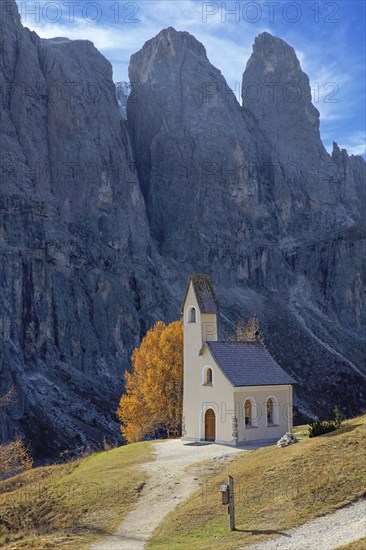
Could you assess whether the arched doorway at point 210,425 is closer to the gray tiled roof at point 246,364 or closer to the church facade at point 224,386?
the church facade at point 224,386

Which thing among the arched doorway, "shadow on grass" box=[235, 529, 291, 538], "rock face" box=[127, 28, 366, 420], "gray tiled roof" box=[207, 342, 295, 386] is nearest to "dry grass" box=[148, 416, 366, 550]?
"shadow on grass" box=[235, 529, 291, 538]

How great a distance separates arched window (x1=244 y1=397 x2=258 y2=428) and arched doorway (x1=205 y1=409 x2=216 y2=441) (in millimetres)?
2126

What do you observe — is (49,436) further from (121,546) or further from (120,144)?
(120,144)

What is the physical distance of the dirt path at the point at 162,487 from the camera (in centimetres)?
2253

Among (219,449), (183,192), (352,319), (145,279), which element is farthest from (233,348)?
(352,319)

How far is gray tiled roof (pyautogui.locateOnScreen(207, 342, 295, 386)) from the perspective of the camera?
4231 centimetres

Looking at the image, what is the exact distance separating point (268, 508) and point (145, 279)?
105m

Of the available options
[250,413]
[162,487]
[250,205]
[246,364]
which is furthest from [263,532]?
[250,205]

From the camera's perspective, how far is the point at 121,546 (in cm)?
2133

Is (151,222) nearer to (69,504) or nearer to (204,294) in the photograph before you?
(204,294)

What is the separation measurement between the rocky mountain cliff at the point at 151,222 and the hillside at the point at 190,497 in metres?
50.6

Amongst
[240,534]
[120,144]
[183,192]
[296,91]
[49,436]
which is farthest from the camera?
[296,91]

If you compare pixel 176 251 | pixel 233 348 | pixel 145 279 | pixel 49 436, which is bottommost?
pixel 49 436

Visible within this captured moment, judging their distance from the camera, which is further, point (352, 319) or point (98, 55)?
point (352, 319)
